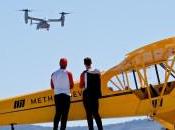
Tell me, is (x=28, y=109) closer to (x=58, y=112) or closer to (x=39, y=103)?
(x=39, y=103)

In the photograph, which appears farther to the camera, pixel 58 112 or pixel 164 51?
pixel 164 51

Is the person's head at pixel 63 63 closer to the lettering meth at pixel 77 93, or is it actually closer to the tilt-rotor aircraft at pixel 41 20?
the lettering meth at pixel 77 93

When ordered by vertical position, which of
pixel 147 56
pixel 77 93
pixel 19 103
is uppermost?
pixel 147 56

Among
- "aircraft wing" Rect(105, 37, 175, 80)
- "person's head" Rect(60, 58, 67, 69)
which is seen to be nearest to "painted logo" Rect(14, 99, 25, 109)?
"aircraft wing" Rect(105, 37, 175, 80)

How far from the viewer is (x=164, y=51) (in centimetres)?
1859

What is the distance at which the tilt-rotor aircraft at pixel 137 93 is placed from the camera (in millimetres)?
18531

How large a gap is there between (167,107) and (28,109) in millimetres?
4456

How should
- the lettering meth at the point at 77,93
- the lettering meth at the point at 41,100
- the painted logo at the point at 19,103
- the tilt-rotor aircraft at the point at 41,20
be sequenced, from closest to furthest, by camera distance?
the lettering meth at the point at 77,93, the lettering meth at the point at 41,100, the painted logo at the point at 19,103, the tilt-rotor aircraft at the point at 41,20

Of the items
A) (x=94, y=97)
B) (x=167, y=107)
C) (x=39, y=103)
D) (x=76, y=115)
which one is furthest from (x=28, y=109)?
(x=167, y=107)

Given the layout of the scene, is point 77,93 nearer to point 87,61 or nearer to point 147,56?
point 87,61

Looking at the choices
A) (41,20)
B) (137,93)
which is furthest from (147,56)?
(41,20)

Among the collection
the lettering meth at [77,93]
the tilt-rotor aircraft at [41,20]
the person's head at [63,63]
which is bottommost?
the lettering meth at [77,93]

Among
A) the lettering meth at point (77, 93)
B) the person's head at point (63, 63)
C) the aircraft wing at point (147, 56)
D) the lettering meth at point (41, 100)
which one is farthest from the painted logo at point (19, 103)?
the person's head at point (63, 63)

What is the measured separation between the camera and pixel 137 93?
1883 cm
